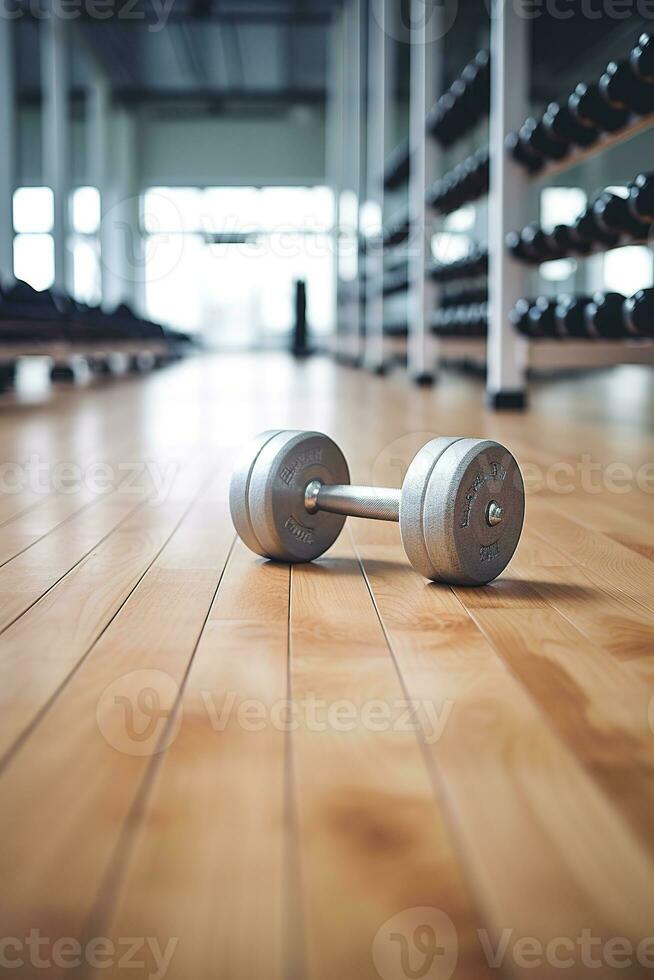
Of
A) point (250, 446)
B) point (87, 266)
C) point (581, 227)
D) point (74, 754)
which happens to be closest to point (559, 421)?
point (581, 227)

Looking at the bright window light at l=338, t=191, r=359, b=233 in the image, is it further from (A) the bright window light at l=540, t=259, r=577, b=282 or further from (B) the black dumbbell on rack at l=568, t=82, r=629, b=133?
(B) the black dumbbell on rack at l=568, t=82, r=629, b=133

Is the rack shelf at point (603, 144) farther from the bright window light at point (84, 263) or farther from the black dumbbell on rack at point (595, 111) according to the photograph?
the bright window light at point (84, 263)

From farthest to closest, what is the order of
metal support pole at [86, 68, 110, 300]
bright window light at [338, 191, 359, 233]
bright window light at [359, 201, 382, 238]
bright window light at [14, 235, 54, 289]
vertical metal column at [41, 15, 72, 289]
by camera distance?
bright window light at [14, 235, 54, 289], metal support pole at [86, 68, 110, 300], bright window light at [338, 191, 359, 233], vertical metal column at [41, 15, 72, 289], bright window light at [359, 201, 382, 238]

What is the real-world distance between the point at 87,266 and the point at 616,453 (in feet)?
38.1

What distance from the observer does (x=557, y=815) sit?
0.58m

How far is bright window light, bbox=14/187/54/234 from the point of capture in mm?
13180

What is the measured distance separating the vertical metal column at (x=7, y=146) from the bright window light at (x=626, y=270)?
6835mm

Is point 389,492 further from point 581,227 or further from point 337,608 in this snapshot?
point 581,227

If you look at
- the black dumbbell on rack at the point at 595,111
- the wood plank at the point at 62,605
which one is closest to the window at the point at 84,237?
the black dumbbell on rack at the point at 595,111

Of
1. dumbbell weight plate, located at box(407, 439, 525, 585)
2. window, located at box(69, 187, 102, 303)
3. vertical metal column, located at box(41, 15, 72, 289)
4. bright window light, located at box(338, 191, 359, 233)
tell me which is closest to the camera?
dumbbell weight plate, located at box(407, 439, 525, 585)

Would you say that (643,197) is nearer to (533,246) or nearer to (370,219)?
(533,246)

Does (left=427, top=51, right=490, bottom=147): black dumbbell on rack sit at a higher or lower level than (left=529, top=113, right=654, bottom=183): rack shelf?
higher
